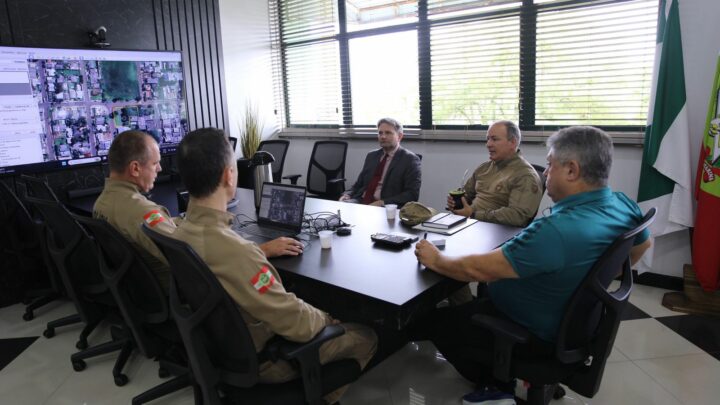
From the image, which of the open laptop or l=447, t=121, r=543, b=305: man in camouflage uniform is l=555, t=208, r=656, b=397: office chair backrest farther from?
the open laptop

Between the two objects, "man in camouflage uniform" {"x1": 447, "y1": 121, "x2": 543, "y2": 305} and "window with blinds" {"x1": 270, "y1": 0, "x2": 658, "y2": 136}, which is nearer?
"man in camouflage uniform" {"x1": 447, "y1": 121, "x2": 543, "y2": 305}

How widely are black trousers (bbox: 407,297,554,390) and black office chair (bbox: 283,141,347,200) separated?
8.19ft

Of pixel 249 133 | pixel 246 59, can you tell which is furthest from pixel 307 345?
pixel 246 59

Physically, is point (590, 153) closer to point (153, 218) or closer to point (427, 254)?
point (427, 254)

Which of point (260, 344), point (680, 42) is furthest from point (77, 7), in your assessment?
point (680, 42)

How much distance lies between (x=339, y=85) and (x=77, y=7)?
2.58 meters

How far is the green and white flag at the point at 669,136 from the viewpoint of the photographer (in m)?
3.04

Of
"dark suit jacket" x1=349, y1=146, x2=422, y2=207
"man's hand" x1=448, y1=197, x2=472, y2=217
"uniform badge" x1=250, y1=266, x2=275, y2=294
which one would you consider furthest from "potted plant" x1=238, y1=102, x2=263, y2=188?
"uniform badge" x1=250, y1=266, x2=275, y2=294

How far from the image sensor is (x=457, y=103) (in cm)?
427

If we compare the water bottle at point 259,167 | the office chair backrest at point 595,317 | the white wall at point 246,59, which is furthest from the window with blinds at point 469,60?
the office chair backrest at point 595,317

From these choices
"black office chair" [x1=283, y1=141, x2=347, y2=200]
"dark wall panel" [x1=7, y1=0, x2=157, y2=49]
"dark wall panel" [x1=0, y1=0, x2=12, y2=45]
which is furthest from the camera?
"black office chair" [x1=283, y1=141, x2=347, y2=200]

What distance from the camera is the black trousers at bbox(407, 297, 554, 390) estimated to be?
1672 millimetres

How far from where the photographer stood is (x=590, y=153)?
1.63 metres

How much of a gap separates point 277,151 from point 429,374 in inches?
124
